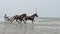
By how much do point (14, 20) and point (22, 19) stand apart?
3.89ft

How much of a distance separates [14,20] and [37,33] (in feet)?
32.9

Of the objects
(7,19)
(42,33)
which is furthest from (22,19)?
(42,33)

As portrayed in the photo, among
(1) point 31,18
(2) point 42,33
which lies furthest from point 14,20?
(2) point 42,33

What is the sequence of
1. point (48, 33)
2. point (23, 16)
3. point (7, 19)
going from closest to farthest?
point (48, 33), point (23, 16), point (7, 19)

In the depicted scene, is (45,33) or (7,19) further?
(7,19)

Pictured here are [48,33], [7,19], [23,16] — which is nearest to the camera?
[48,33]

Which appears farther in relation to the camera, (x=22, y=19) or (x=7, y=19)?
(x=7, y=19)

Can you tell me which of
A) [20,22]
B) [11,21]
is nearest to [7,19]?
[11,21]

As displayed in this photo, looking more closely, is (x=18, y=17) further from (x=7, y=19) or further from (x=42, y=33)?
(x=42, y=33)

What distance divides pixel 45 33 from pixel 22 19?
30.1 ft

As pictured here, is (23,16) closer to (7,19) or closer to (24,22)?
(24,22)

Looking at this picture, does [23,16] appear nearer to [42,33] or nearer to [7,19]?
[7,19]

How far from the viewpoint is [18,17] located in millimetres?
21750

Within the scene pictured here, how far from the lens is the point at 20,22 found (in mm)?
21703
